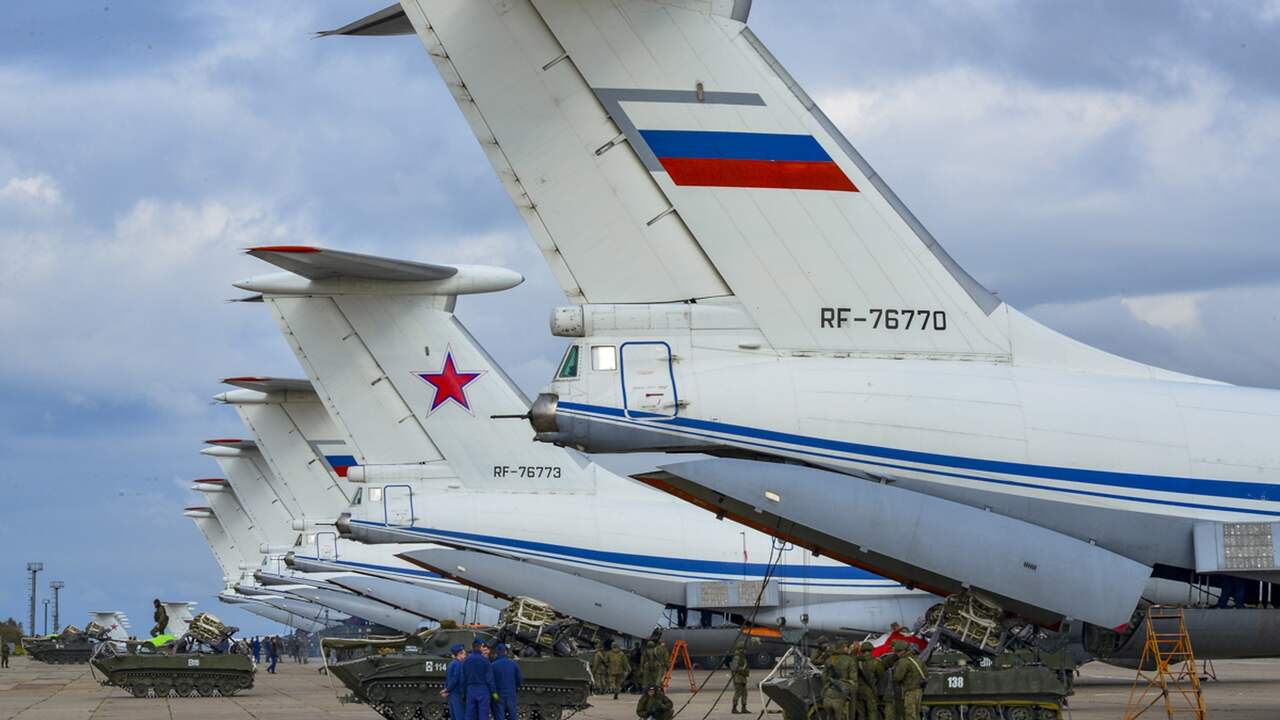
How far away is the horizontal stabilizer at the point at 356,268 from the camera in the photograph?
926 inches

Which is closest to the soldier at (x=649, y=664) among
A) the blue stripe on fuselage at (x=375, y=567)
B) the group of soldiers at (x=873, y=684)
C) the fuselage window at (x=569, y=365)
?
the blue stripe on fuselage at (x=375, y=567)

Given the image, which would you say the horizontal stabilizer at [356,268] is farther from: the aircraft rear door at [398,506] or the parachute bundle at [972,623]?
the parachute bundle at [972,623]

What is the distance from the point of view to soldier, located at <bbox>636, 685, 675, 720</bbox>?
52.1 feet

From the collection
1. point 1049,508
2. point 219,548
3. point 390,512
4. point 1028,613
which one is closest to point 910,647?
point 1028,613

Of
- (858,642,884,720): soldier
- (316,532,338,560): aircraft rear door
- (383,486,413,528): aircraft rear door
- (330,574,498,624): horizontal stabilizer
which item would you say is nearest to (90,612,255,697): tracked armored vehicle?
(383,486,413,528): aircraft rear door

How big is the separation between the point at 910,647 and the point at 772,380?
10.4 feet

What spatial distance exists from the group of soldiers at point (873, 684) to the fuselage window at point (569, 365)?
3969 millimetres

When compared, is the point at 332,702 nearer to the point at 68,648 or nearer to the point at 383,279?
the point at 383,279

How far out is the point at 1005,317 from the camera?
1345 centimetres

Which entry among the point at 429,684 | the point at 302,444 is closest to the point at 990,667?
the point at 429,684

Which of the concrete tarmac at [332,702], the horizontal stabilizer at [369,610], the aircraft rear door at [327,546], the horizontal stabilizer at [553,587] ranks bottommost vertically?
the concrete tarmac at [332,702]

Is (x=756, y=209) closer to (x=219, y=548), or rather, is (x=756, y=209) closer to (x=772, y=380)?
(x=772, y=380)

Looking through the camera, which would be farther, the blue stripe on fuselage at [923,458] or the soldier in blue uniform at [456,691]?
the soldier in blue uniform at [456,691]

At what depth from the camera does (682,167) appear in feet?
42.7
